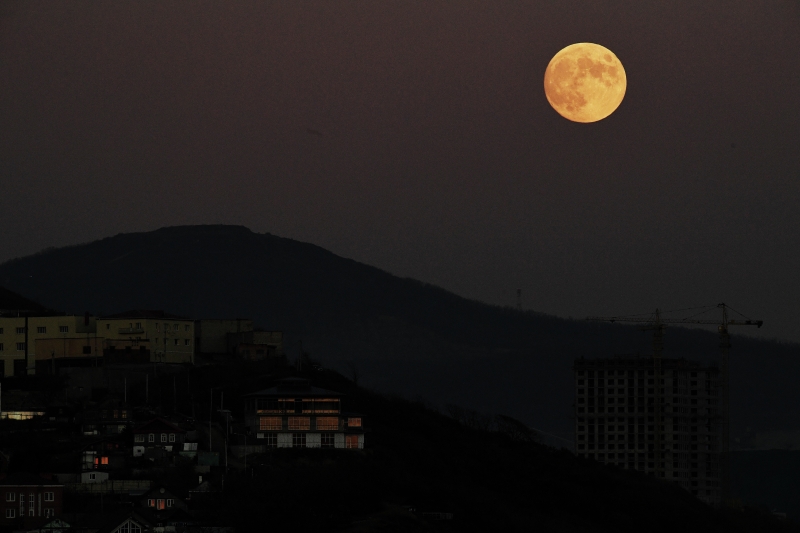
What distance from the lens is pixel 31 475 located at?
252 feet

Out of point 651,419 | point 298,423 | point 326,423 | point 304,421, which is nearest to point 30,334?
point 298,423

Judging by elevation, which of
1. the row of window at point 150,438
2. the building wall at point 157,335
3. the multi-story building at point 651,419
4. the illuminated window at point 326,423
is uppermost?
the building wall at point 157,335

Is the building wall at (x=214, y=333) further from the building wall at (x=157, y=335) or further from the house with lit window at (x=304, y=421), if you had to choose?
the house with lit window at (x=304, y=421)

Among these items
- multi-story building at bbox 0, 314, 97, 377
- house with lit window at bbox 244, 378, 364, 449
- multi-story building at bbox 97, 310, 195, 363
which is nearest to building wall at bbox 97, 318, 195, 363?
multi-story building at bbox 97, 310, 195, 363

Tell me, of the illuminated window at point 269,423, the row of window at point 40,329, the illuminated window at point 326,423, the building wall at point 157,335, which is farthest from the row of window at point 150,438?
the row of window at point 40,329

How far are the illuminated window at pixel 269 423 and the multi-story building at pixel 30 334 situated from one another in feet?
54.3

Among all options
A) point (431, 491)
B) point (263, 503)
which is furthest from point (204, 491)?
point (431, 491)

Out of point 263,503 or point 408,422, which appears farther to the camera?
point 408,422

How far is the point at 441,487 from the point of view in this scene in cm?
8788

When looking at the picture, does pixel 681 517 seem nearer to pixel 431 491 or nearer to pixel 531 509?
pixel 531 509

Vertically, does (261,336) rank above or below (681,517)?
above

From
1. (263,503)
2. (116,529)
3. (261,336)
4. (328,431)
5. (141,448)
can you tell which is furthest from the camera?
(261,336)

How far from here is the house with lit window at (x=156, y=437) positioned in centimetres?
8444

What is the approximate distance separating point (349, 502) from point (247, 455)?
8.64 meters
